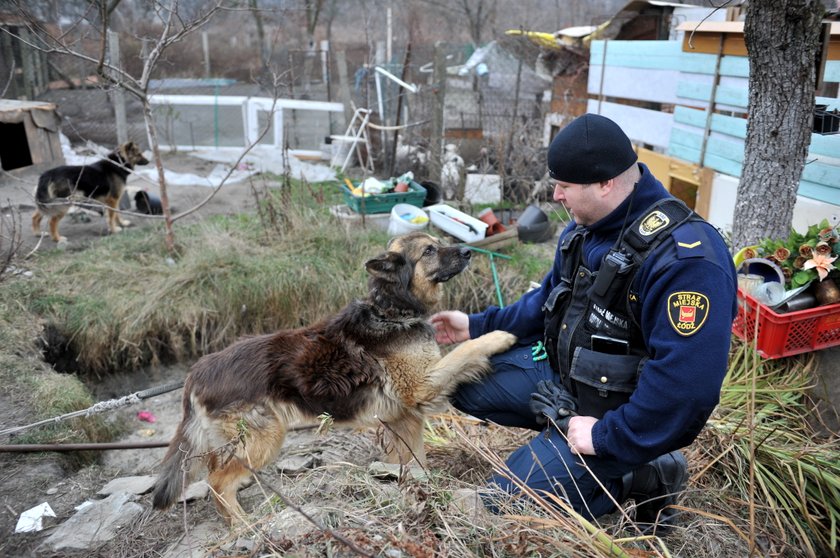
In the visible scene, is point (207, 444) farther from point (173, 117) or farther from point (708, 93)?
point (173, 117)

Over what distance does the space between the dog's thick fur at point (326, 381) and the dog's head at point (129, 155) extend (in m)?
7.09

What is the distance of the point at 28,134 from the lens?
9.34 m

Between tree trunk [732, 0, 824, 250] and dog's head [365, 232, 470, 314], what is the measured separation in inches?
91.9

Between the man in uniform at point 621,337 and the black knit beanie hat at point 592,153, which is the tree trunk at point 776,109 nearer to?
the man in uniform at point 621,337

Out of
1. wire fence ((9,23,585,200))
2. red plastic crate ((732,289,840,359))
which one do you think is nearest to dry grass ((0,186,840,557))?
red plastic crate ((732,289,840,359))

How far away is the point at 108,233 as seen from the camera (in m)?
9.07

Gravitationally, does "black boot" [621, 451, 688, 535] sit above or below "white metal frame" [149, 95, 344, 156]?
below

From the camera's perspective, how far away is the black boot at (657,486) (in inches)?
114

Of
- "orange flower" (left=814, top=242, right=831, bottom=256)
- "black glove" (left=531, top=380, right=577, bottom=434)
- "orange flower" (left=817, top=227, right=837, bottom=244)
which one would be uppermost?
"orange flower" (left=817, top=227, right=837, bottom=244)

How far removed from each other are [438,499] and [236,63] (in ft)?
78.8

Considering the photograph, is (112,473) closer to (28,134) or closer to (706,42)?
(28,134)

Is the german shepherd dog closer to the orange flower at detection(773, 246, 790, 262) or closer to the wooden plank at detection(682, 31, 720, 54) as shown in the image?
the orange flower at detection(773, 246, 790, 262)

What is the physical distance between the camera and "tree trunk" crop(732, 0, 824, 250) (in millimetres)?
3939

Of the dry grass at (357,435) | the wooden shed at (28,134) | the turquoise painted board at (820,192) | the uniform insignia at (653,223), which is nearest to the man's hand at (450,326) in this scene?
the dry grass at (357,435)
